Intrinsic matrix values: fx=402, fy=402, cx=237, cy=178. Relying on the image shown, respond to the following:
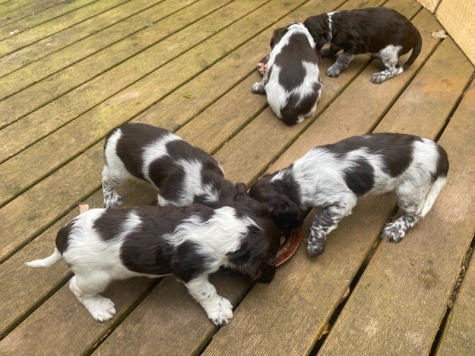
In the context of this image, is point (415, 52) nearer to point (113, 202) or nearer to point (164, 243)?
point (113, 202)

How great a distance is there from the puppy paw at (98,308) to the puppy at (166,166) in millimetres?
764

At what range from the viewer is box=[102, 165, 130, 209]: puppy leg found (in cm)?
306

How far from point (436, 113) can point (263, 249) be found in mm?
2632

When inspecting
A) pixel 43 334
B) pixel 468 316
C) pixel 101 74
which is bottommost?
pixel 468 316

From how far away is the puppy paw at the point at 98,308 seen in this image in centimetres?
251

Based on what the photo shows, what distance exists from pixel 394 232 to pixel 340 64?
2.34m

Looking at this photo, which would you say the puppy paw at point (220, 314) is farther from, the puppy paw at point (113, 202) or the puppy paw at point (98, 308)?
the puppy paw at point (113, 202)

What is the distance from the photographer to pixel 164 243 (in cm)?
223

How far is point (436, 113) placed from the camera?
3.92m

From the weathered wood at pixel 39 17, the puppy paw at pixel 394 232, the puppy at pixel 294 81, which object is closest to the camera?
the puppy paw at pixel 394 232

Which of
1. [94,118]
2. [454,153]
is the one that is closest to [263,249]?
[454,153]

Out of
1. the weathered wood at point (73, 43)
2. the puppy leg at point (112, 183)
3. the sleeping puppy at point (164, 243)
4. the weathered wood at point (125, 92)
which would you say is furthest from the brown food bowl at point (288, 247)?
the weathered wood at point (73, 43)

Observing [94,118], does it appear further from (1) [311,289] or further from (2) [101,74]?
(1) [311,289]

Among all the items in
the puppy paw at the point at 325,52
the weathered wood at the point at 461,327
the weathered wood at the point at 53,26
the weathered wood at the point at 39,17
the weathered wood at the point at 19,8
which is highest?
the weathered wood at the point at 19,8
